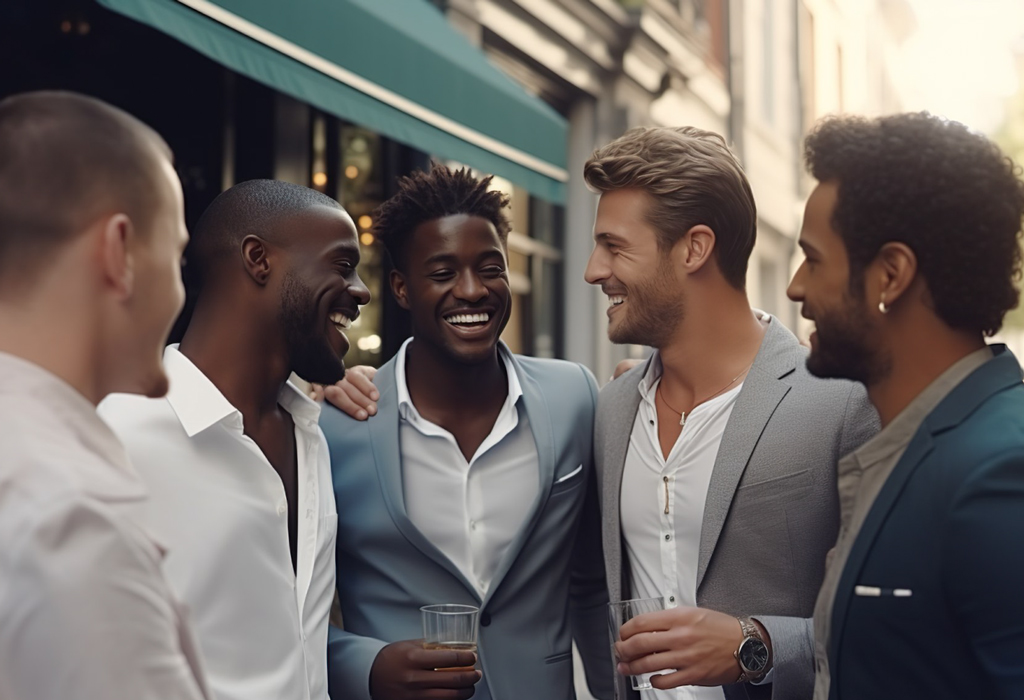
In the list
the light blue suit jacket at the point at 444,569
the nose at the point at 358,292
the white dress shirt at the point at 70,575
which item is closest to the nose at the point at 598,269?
the light blue suit jacket at the point at 444,569

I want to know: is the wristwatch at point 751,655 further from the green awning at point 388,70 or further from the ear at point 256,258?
the green awning at point 388,70

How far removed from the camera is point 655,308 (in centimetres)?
328

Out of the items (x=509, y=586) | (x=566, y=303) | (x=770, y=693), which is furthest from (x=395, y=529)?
(x=566, y=303)

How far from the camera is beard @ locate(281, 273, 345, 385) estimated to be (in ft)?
9.63

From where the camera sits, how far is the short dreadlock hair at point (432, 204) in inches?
137

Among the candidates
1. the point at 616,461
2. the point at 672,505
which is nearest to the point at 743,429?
the point at 672,505

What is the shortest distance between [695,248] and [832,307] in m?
1.23

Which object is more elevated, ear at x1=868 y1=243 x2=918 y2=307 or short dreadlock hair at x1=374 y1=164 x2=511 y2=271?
short dreadlock hair at x1=374 y1=164 x2=511 y2=271

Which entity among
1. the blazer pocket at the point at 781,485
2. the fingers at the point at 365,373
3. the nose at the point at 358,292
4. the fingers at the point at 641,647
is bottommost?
the fingers at the point at 641,647

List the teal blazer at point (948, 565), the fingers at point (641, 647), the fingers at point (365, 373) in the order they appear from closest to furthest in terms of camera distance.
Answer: the teal blazer at point (948, 565)
the fingers at point (641, 647)
the fingers at point (365, 373)

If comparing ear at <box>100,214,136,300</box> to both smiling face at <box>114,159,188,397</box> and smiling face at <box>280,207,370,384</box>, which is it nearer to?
smiling face at <box>114,159,188,397</box>

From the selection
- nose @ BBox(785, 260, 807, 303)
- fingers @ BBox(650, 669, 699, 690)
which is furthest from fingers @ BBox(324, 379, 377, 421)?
nose @ BBox(785, 260, 807, 303)

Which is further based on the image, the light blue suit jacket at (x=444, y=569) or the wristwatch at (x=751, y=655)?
the light blue suit jacket at (x=444, y=569)

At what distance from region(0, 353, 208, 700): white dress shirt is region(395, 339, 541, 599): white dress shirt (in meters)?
1.84
